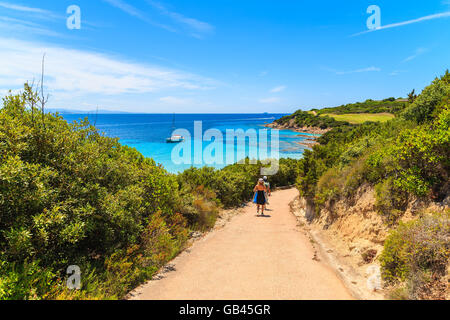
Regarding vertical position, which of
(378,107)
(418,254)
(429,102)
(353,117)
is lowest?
(418,254)

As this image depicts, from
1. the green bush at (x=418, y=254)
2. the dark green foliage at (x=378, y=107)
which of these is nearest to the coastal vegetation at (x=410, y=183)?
the green bush at (x=418, y=254)

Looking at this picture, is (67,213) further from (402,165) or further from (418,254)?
(402,165)

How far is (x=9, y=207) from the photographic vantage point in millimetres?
4395

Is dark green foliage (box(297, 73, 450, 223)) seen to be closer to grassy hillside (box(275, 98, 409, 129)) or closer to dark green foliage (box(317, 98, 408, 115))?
grassy hillside (box(275, 98, 409, 129))

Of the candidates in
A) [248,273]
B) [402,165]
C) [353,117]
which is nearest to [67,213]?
[248,273]

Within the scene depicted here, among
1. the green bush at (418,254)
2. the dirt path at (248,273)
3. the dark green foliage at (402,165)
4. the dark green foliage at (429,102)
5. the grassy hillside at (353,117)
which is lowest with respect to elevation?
the dirt path at (248,273)

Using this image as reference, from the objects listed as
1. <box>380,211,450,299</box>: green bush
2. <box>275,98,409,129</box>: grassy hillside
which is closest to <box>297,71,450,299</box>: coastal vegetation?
<box>380,211,450,299</box>: green bush

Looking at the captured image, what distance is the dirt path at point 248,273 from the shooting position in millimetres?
5000

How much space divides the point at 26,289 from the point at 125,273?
6.48 feet

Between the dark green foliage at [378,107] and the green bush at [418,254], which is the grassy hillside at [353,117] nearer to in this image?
the dark green foliage at [378,107]

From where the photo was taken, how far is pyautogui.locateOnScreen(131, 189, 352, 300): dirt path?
5.00 m

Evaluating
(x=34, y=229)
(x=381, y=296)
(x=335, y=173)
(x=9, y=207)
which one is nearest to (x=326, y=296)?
(x=381, y=296)

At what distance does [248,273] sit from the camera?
591cm

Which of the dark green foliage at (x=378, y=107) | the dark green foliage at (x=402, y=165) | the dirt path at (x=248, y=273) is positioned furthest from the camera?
the dark green foliage at (x=378, y=107)
